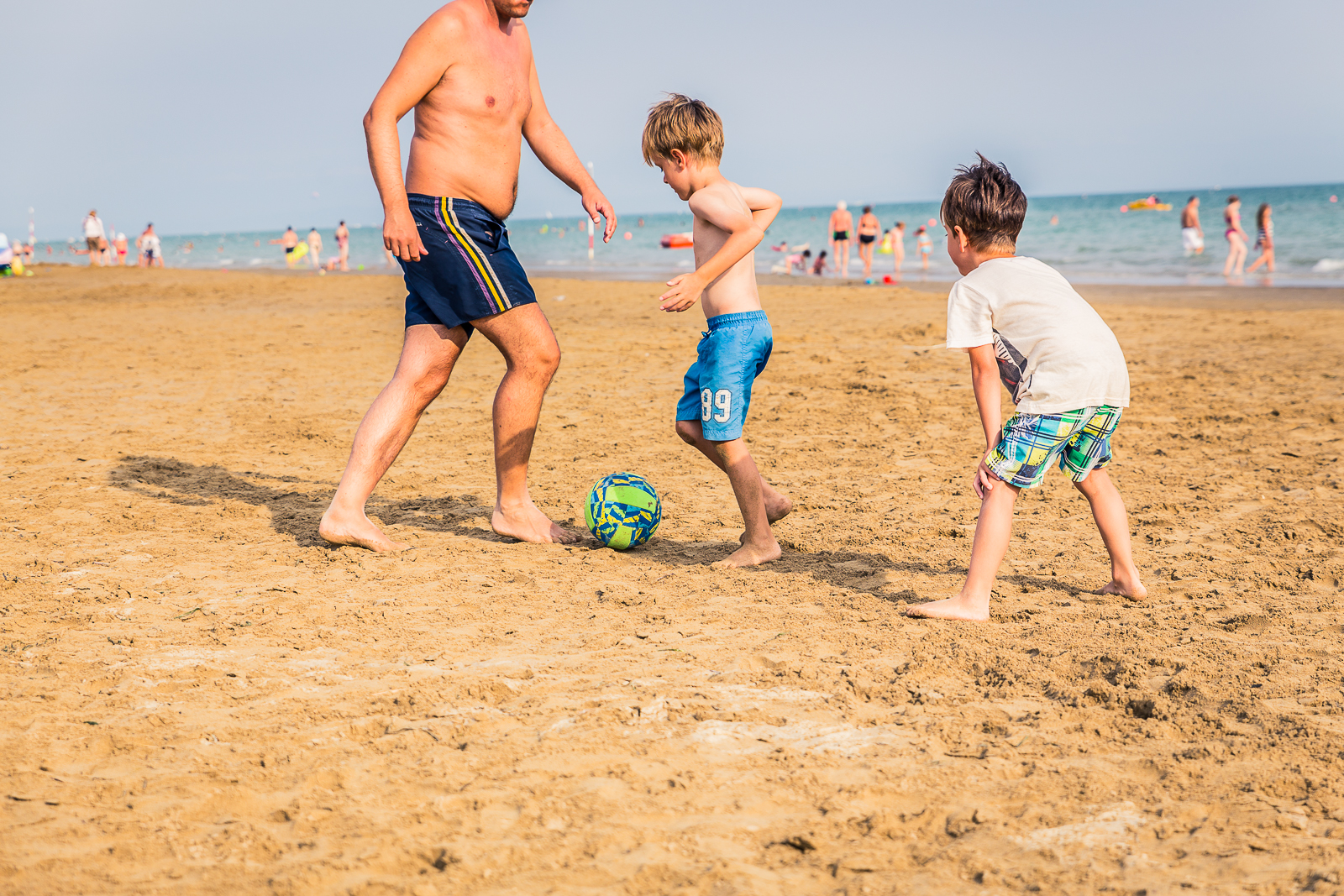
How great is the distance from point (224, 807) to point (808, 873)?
118 cm

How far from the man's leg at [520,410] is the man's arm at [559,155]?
583 millimetres

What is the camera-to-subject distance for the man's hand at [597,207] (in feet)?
14.2

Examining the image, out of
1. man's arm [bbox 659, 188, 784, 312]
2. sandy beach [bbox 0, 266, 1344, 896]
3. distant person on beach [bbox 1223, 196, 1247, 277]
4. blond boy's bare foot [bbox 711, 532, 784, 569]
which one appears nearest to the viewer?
sandy beach [bbox 0, 266, 1344, 896]

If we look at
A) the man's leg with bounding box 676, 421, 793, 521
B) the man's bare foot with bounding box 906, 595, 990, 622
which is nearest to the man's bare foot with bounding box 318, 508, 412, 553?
the man's leg with bounding box 676, 421, 793, 521

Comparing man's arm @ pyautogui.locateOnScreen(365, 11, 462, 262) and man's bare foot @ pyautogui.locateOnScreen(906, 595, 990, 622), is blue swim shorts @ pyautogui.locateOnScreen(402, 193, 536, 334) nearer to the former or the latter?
man's arm @ pyautogui.locateOnScreen(365, 11, 462, 262)

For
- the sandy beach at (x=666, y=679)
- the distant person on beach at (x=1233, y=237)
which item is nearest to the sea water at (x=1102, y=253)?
the distant person on beach at (x=1233, y=237)

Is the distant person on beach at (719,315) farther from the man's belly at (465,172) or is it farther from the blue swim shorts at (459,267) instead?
the blue swim shorts at (459,267)

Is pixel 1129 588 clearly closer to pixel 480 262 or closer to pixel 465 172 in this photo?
pixel 480 262

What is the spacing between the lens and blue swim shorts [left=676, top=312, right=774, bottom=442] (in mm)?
3715

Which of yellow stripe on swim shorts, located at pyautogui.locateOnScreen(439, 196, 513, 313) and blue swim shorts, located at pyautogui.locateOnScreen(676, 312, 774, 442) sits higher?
yellow stripe on swim shorts, located at pyautogui.locateOnScreen(439, 196, 513, 313)

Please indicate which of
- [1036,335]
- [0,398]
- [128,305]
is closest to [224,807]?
[1036,335]

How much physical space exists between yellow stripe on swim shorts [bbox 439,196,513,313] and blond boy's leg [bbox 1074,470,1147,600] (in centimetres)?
219

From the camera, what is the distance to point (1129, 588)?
3338mm

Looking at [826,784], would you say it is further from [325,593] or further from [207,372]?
[207,372]
